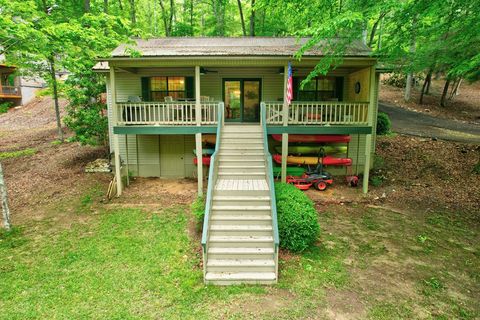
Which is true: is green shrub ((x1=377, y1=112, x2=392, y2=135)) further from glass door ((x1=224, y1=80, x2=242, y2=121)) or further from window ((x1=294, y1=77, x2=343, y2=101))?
glass door ((x1=224, y1=80, x2=242, y2=121))

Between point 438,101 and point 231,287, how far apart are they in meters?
27.5

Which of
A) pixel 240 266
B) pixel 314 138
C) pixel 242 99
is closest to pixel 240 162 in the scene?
pixel 314 138

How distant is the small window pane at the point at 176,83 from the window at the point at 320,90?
5.33 m

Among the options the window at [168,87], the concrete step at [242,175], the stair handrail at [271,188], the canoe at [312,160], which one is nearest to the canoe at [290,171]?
the canoe at [312,160]

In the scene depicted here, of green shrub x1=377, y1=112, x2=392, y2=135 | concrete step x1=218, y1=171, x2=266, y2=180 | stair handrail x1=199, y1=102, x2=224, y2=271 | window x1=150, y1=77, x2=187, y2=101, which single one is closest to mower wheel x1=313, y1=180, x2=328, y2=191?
concrete step x1=218, y1=171, x2=266, y2=180

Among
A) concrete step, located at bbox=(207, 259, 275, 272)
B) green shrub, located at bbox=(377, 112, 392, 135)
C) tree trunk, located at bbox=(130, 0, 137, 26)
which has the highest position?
tree trunk, located at bbox=(130, 0, 137, 26)

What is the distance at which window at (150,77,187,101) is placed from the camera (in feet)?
45.5

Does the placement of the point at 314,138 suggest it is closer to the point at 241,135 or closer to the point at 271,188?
the point at 241,135

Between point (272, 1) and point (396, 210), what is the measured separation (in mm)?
10991

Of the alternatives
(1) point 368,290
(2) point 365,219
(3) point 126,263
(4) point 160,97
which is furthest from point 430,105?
(3) point 126,263

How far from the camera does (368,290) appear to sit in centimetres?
600

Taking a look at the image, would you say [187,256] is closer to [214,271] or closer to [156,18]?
[214,271]

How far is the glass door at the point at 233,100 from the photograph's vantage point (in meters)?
14.2

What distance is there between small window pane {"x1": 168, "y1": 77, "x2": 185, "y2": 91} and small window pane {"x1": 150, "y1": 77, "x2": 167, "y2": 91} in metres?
0.23
